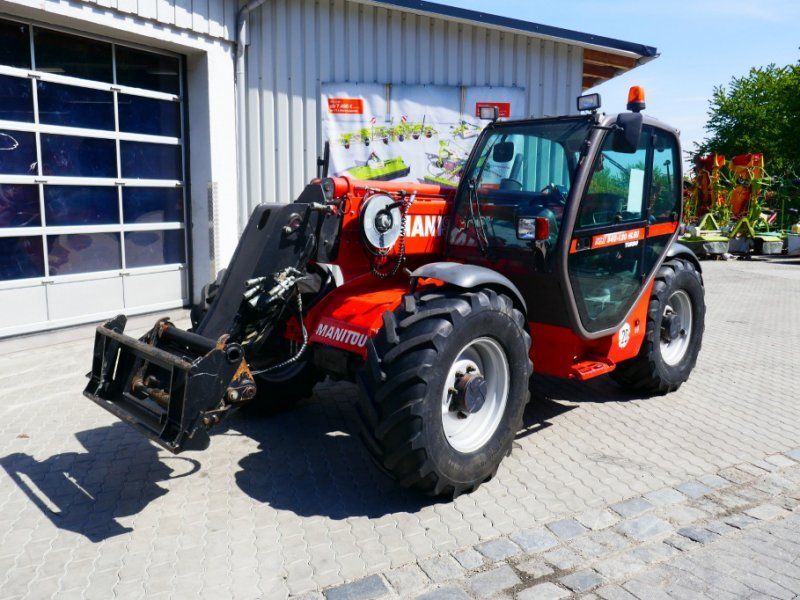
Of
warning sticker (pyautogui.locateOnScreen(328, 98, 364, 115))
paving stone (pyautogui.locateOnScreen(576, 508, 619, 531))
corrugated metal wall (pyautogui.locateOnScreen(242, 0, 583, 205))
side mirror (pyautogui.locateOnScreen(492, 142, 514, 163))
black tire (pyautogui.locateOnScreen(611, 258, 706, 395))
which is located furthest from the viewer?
warning sticker (pyautogui.locateOnScreen(328, 98, 364, 115))

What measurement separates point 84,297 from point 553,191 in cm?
542

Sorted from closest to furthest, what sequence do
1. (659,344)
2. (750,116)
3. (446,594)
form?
(446,594)
(659,344)
(750,116)

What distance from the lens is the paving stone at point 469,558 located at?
11.3ft

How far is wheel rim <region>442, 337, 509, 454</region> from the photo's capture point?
164 inches

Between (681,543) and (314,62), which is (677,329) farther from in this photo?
(314,62)

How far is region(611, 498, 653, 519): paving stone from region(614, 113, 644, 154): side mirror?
84.4 inches

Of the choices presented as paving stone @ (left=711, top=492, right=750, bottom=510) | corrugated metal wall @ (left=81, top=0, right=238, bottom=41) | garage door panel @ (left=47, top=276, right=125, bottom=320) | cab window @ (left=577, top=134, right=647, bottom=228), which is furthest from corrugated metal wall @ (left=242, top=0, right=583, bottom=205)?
paving stone @ (left=711, top=492, right=750, bottom=510)

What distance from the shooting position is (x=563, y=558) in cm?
354

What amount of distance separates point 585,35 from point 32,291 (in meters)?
8.55

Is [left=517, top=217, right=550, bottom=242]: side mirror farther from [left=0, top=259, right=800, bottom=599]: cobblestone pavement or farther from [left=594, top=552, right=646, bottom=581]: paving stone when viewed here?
[left=594, top=552, right=646, bottom=581]: paving stone

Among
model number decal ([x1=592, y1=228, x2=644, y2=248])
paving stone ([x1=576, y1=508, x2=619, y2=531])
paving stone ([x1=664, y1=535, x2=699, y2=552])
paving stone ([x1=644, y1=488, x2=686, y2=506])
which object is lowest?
paving stone ([x1=664, y1=535, x2=699, y2=552])

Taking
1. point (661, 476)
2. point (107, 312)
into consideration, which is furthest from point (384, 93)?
point (661, 476)

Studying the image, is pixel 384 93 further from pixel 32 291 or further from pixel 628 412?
pixel 628 412

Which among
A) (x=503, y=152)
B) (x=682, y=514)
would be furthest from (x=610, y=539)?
(x=503, y=152)
